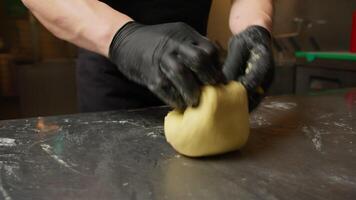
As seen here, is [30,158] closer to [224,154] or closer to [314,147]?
[224,154]

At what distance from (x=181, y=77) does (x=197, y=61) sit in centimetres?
3

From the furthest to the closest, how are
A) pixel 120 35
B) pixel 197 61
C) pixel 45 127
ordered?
pixel 45 127 → pixel 120 35 → pixel 197 61

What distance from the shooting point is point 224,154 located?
0.66m

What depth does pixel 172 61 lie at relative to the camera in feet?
1.90

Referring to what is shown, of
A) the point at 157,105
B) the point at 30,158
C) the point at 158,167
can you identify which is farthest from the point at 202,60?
the point at 157,105

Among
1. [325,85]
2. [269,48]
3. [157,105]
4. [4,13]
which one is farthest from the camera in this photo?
[4,13]

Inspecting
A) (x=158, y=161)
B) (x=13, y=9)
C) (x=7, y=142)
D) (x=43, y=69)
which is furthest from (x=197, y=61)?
(x=13, y=9)

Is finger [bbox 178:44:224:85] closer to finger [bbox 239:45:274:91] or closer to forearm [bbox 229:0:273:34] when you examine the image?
finger [bbox 239:45:274:91]

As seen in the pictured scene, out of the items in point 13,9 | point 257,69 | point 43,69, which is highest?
point 257,69

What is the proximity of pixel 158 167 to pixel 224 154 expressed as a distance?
116 mm

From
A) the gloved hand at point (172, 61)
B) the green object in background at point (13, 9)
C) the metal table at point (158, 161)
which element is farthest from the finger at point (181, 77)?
the green object in background at point (13, 9)

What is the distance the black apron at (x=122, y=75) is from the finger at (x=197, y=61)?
1.39 ft

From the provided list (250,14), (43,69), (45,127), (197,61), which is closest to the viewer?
(197,61)

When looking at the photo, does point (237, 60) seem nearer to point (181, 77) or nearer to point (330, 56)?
point (181, 77)
